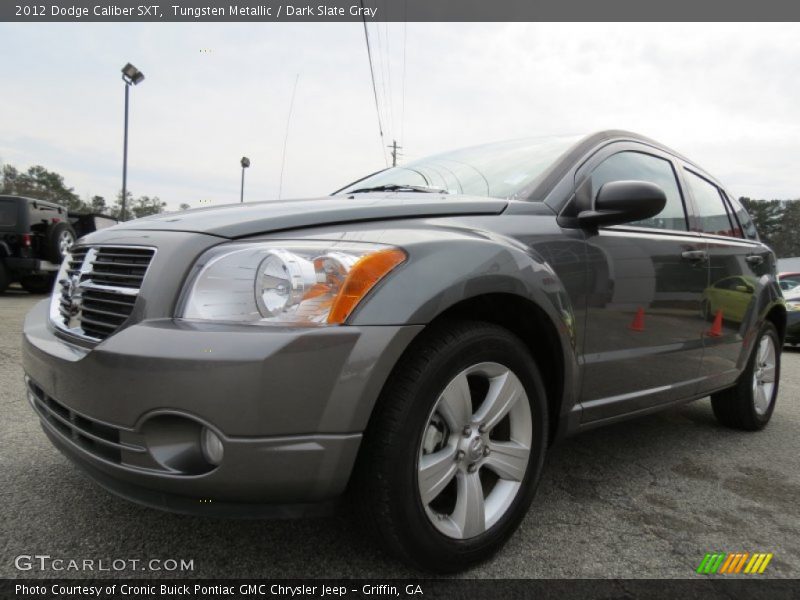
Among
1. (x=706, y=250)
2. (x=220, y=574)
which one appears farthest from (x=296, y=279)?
(x=706, y=250)

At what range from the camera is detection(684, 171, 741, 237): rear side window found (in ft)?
10.2

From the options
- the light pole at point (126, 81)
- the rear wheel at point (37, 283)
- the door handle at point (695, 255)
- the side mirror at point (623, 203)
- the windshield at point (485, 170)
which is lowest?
the rear wheel at point (37, 283)

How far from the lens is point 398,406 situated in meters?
1.47

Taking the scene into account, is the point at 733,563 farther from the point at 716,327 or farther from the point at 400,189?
the point at 400,189

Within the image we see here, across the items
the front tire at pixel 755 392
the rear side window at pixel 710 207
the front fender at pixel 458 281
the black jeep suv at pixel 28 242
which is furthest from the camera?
the black jeep suv at pixel 28 242

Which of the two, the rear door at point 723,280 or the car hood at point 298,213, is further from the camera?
the rear door at point 723,280

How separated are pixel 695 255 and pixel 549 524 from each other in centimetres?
150

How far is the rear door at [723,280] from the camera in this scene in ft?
9.44

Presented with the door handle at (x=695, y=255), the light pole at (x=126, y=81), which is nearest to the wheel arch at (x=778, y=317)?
the door handle at (x=695, y=255)

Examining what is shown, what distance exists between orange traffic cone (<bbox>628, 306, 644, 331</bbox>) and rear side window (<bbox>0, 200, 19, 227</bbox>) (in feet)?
32.6

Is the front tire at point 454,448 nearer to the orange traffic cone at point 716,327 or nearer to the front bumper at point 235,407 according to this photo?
the front bumper at point 235,407

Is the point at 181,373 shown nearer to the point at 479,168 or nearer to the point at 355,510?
the point at 355,510

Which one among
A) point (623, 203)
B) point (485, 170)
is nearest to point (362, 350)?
point (623, 203)

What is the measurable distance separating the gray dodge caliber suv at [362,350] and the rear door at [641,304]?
0.02m
